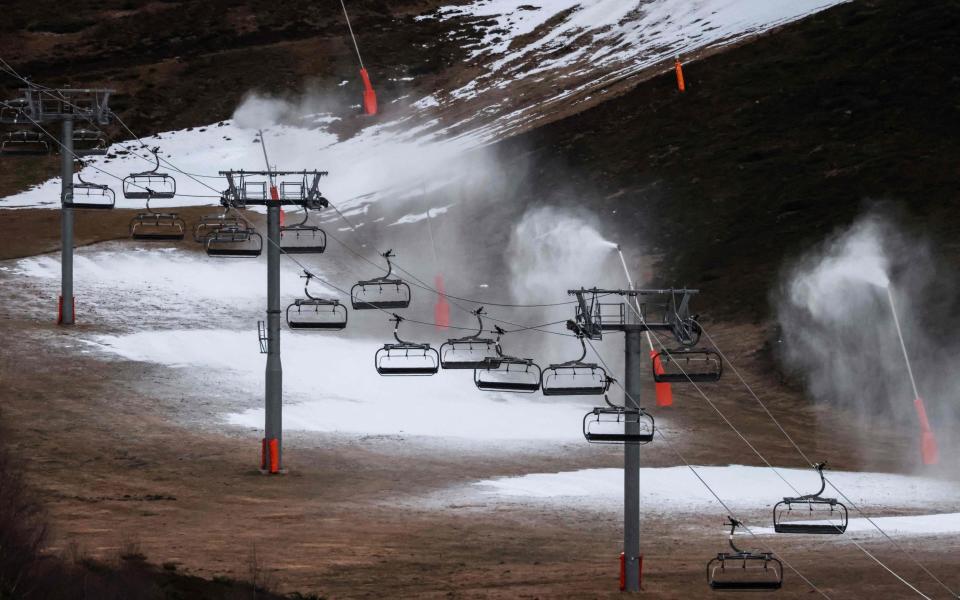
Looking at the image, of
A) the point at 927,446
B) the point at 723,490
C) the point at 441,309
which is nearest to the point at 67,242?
the point at 441,309

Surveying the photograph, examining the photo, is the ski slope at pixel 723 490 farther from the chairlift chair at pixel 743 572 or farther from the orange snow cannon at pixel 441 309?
the orange snow cannon at pixel 441 309

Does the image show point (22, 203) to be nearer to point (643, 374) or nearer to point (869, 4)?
point (643, 374)

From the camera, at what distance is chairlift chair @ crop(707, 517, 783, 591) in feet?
83.6

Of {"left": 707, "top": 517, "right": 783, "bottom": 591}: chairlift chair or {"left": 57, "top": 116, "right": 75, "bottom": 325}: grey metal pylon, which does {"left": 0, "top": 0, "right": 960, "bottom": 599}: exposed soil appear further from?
{"left": 57, "top": 116, "right": 75, "bottom": 325}: grey metal pylon

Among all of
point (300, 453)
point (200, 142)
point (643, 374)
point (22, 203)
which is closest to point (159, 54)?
point (200, 142)

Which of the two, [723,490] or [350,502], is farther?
[723,490]

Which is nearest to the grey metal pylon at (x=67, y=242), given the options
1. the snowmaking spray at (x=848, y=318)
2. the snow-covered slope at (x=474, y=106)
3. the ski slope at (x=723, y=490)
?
the ski slope at (x=723, y=490)

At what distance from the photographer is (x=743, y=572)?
1288 inches

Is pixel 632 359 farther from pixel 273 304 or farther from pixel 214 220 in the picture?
pixel 214 220

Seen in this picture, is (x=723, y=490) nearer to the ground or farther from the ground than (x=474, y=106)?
nearer to the ground

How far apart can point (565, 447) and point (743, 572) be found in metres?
18.6

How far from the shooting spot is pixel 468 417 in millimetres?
54938

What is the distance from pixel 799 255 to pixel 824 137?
1347 cm

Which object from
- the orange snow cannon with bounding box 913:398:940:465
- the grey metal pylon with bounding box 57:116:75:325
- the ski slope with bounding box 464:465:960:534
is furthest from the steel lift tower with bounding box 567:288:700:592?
the grey metal pylon with bounding box 57:116:75:325
